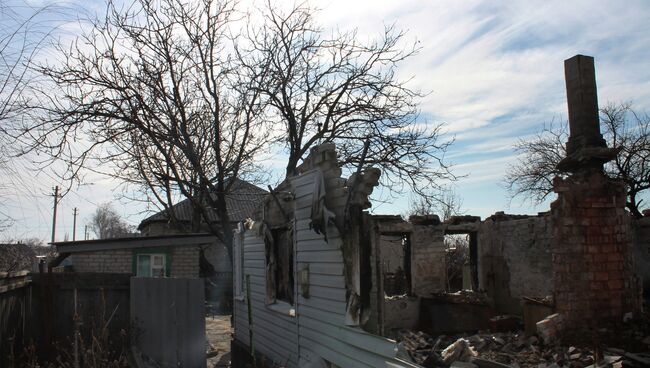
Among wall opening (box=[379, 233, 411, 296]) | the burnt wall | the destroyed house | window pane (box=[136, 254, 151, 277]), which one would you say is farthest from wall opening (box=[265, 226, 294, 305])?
window pane (box=[136, 254, 151, 277])

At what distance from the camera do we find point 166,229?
27.3 metres

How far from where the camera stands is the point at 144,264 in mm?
17953

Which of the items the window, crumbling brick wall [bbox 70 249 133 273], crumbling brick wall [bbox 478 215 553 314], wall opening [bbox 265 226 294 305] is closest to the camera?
wall opening [bbox 265 226 294 305]

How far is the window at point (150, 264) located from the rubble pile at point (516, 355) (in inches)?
422

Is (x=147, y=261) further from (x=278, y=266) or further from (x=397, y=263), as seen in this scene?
(x=397, y=263)

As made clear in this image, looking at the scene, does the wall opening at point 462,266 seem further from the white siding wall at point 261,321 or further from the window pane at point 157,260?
the window pane at point 157,260

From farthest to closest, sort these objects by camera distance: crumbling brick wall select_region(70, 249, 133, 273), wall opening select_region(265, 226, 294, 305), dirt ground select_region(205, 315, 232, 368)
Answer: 1. crumbling brick wall select_region(70, 249, 133, 273)
2. dirt ground select_region(205, 315, 232, 368)
3. wall opening select_region(265, 226, 294, 305)

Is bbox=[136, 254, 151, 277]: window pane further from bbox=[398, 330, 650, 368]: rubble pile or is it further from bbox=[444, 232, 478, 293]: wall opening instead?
bbox=[398, 330, 650, 368]: rubble pile

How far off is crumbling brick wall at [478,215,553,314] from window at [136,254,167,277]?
1049 centimetres

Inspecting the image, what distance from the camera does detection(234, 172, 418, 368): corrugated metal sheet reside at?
488 cm

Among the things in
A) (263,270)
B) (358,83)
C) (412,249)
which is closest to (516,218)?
(412,249)

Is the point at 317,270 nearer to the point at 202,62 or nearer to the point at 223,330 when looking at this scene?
the point at 202,62

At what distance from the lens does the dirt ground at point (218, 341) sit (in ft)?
38.5

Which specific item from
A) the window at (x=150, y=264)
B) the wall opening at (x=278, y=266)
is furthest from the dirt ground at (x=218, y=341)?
the wall opening at (x=278, y=266)
